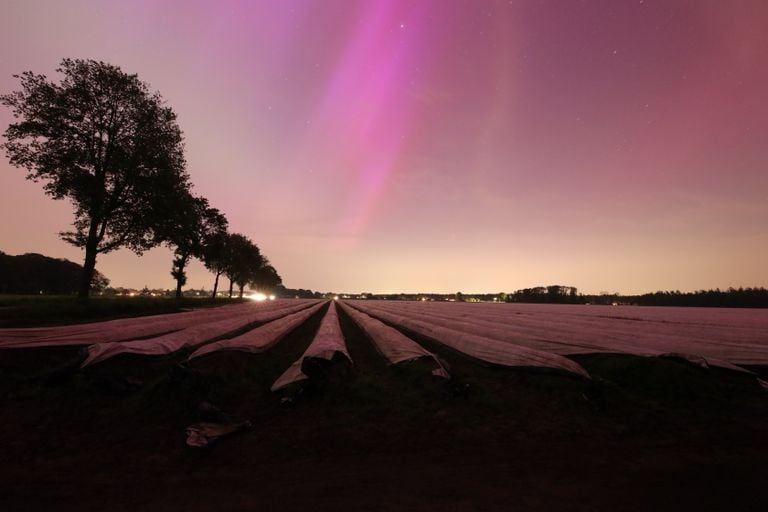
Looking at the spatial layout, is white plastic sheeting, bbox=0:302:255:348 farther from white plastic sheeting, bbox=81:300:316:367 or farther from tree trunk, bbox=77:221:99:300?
tree trunk, bbox=77:221:99:300

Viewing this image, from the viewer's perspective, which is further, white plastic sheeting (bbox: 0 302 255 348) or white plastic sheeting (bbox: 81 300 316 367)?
white plastic sheeting (bbox: 0 302 255 348)

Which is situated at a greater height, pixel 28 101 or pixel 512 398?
pixel 28 101

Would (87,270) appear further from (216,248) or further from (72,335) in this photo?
(216,248)

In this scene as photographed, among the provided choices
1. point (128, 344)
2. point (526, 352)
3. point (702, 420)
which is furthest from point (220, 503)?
point (702, 420)

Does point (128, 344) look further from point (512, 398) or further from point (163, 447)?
point (512, 398)

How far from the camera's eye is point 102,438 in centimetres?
586

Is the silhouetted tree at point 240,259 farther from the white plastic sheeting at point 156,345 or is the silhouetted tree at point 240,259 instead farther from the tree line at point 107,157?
the white plastic sheeting at point 156,345

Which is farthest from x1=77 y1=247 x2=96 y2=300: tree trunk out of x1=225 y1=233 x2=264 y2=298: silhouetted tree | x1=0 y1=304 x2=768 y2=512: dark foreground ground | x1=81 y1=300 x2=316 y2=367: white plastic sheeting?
x1=225 y1=233 x2=264 y2=298: silhouetted tree

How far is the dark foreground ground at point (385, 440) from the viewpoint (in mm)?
4254

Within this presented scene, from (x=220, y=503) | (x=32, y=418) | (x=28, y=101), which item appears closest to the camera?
(x=220, y=503)

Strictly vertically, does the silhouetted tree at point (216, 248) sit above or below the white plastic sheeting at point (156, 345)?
above

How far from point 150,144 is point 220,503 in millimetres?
29507

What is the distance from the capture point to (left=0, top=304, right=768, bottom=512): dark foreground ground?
425cm

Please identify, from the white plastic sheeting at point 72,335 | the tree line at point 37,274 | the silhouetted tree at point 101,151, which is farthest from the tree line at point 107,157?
the tree line at point 37,274
